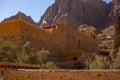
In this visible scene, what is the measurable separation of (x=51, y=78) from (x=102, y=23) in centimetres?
6378

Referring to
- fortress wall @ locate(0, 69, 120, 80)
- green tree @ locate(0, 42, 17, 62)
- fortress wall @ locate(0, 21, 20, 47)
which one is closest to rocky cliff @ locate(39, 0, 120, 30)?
fortress wall @ locate(0, 21, 20, 47)

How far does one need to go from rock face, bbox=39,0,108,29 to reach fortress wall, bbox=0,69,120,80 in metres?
54.9

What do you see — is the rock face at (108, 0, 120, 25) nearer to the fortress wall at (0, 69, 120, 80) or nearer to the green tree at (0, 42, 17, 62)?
the green tree at (0, 42, 17, 62)

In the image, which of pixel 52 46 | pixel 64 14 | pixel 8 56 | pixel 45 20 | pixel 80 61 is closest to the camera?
pixel 8 56

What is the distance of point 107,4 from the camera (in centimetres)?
8044

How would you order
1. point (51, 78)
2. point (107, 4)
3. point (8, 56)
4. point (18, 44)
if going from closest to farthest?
point (51, 78)
point (8, 56)
point (18, 44)
point (107, 4)

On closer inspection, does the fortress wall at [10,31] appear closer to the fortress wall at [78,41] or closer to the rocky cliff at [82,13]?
the fortress wall at [78,41]

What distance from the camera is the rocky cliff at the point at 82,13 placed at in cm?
6994

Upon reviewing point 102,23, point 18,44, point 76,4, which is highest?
point 76,4

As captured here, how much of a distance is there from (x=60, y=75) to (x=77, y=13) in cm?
6036

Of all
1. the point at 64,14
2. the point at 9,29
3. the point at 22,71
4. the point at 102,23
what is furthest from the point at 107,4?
the point at 22,71

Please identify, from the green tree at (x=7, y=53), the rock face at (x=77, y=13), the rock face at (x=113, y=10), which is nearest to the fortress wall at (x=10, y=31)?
the green tree at (x=7, y=53)

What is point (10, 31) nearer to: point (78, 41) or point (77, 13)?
point (78, 41)

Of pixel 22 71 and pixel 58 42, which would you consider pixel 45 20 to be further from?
pixel 22 71
